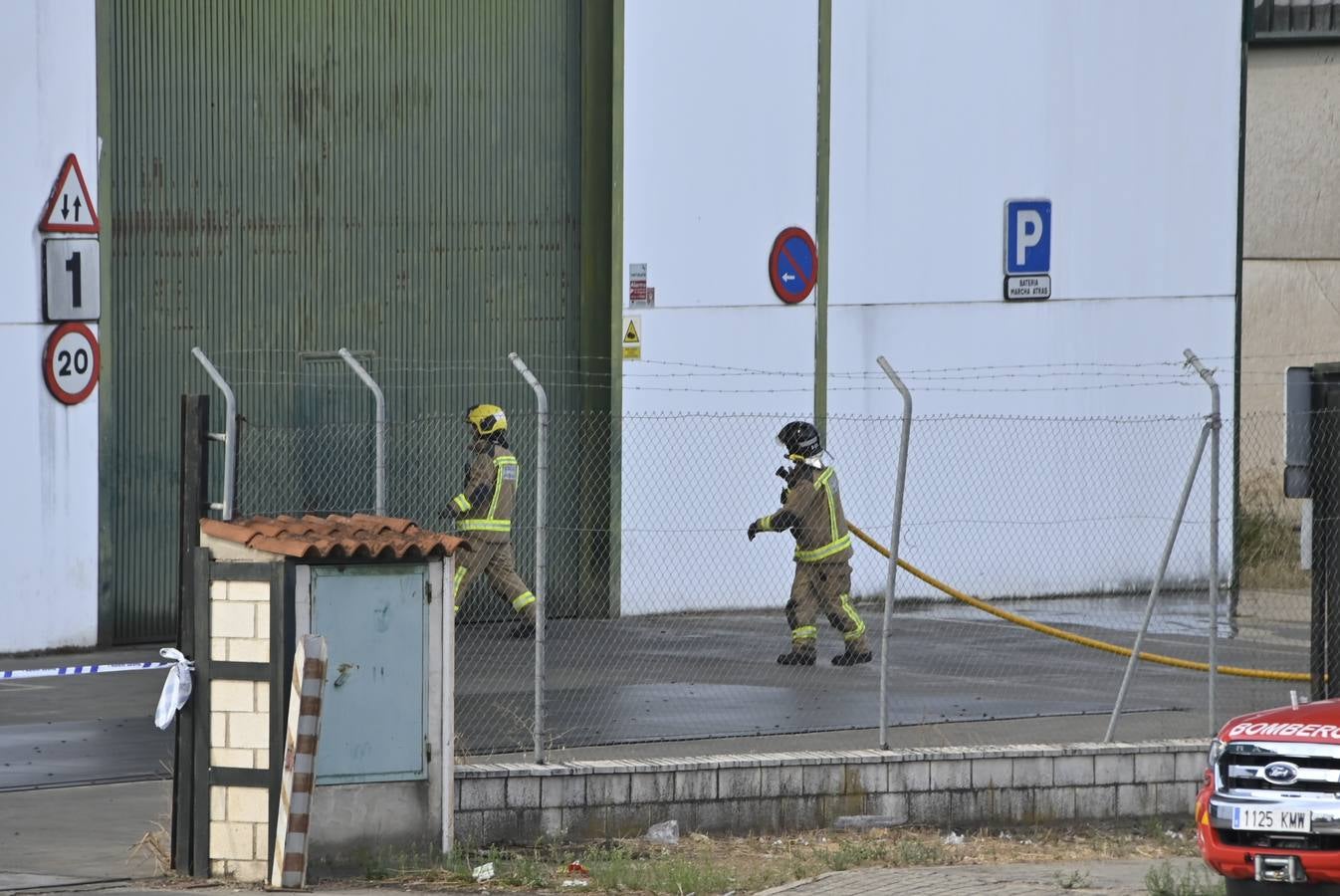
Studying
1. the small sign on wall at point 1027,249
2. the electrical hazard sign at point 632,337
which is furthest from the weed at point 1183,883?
the small sign on wall at point 1027,249

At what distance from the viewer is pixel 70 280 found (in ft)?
55.6

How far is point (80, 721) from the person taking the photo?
47.2 feet

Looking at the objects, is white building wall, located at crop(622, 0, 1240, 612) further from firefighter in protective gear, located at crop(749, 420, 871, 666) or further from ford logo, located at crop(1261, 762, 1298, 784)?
ford logo, located at crop(1261, 762, 1298, 784)

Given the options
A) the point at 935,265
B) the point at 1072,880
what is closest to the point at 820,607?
the point at 935,265

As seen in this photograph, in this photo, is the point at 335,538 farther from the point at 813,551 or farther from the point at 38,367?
the point at 38,367

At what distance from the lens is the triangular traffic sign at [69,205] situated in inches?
663

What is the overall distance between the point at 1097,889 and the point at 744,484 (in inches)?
384

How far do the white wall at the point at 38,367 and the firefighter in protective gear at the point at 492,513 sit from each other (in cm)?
274

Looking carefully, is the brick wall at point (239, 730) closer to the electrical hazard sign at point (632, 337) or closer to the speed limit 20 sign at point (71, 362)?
the speed limit 20 sign at point (71, 362)

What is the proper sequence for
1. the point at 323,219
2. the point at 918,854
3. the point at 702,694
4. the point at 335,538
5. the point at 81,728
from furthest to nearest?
the point at 323,219
the point at 702,694
the point at 81,728
the point at 918,854
the point at 335,538

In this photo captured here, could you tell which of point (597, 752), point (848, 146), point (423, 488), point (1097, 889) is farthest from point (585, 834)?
point (848, 146)

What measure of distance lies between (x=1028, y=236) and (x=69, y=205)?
870 cm

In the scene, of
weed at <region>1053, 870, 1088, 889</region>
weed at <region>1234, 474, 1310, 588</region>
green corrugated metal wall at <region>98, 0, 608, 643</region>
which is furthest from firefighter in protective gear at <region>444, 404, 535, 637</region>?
weed at <region>1234, 474, 1310, 588</region>

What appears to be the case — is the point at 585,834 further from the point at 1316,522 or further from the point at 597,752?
the point at 1316,522
